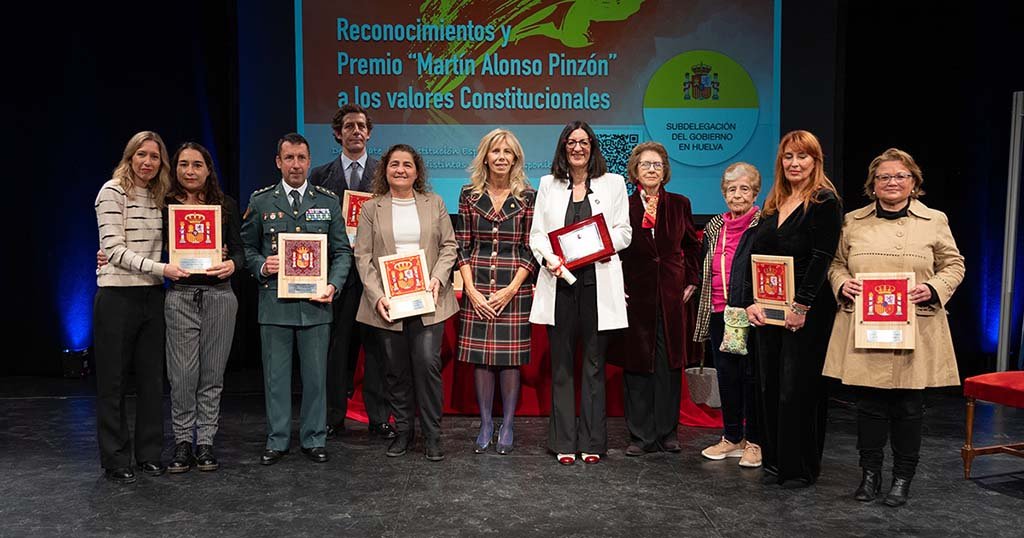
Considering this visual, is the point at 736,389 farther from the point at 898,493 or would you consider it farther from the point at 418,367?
the point at 418,367

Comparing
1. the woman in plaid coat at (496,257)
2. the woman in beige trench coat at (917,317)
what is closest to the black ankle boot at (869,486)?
the woman in beige trench coat at (917,317)

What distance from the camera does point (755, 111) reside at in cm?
606

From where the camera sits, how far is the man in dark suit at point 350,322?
15.1ft

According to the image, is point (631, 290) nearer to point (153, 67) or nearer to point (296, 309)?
point (296, 309)

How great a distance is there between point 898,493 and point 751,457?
74 cm

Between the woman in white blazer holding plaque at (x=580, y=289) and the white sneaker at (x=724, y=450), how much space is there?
22.6 inches

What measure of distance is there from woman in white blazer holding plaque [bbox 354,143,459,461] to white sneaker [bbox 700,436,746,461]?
1.40 metres

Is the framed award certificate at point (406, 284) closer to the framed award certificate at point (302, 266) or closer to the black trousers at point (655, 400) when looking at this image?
the framed award certificate at point (302, 266)

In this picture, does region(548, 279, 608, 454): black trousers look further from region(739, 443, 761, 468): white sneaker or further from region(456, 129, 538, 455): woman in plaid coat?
region(739, 443, 761, 468): white sneaker

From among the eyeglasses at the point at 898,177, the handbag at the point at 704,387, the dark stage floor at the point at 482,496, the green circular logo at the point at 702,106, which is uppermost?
the green circular logo at the point at 702,106

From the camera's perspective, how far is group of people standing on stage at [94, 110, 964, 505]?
→ 3.57 meters

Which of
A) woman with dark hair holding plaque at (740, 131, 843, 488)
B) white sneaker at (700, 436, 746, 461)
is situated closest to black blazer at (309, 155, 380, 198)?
woman with dark hair holding plaque at (740, 131, 843, 488)

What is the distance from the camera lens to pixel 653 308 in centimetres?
425

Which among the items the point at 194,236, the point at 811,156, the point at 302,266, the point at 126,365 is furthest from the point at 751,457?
the point at 126,365
